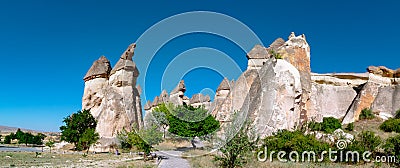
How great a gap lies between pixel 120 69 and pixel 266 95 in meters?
13.8

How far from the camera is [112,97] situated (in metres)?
27.3

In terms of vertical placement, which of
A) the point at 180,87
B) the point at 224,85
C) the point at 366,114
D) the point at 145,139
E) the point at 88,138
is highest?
the point at 180,87

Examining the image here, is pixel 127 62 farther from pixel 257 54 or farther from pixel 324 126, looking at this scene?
pixel 324 126

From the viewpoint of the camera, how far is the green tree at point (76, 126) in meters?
26.4

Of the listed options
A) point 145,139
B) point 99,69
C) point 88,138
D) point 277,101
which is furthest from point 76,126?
point 277,101

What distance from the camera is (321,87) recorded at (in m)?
30.6

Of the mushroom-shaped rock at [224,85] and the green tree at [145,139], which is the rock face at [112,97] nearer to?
the green tree at [145,139]

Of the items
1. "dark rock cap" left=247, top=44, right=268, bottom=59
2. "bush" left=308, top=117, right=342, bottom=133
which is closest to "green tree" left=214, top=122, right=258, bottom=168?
"bush" left=308, top=117, right=342, bottom=133

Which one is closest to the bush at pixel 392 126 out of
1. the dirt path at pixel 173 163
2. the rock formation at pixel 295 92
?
the rock formation at pixel 295 92

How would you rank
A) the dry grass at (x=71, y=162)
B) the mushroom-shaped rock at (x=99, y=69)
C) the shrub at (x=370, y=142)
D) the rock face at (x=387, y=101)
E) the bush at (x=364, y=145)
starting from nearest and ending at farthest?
the bush at (x=364, y=145) → the shrub at (x=370, y=142) → the dry grass at (x=71, y=162) → the rock face at (x=387, y=101) → the mushroom-shaped rock at (x=99, y=69)

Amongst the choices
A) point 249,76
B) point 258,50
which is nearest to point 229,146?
point 249,76

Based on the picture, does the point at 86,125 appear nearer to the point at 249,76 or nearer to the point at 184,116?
the point at 184,116

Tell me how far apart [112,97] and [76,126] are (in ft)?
11.6

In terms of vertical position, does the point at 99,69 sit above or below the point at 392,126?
Result: above
